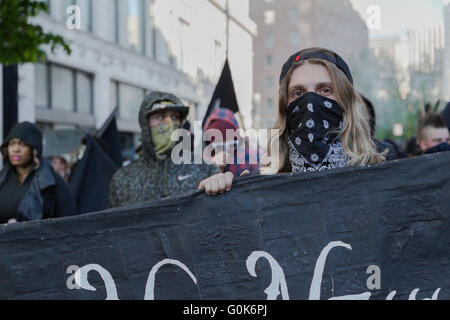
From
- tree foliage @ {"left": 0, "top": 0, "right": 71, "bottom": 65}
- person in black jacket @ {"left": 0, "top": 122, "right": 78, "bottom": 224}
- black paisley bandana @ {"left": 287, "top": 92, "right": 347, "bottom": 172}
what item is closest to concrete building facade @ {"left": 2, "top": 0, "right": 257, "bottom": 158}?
tree foliage @ {"left": 0, "top": 0, "right": 71, "bottom": 65}

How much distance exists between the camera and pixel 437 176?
2.19 meters

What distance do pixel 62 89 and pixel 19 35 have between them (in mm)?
11921

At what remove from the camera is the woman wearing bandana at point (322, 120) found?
2.26 meters

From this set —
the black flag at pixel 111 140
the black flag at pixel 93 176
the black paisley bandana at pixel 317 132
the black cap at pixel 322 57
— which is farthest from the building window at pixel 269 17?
the black paisley bandana at pixel 317 132

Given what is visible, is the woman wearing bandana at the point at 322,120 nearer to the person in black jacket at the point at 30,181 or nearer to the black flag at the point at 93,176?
the person in black jacket at the point at 30,181

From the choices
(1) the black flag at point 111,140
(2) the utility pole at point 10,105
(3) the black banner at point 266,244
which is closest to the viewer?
(3) the black banner at point 266,244

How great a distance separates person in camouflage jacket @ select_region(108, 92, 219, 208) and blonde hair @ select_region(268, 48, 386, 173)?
3.72 feet

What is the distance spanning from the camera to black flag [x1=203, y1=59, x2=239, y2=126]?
5.57 m

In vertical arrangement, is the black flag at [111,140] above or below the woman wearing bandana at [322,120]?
above

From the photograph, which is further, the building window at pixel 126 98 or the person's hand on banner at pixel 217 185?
the building window at pixel 126 98

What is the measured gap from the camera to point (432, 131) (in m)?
4.95

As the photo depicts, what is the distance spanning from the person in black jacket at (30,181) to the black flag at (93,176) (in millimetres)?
1015

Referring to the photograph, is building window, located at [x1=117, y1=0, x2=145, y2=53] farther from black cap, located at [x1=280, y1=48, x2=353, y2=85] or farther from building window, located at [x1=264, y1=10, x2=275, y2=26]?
building window, located at [x1=264, y1=10, x2=275, y2=26]

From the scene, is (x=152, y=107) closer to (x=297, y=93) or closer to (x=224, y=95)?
(x=297, y=93)
